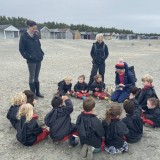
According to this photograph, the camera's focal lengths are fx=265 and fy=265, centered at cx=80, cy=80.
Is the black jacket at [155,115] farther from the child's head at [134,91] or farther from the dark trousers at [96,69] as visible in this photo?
the dark trousers at [96,69]

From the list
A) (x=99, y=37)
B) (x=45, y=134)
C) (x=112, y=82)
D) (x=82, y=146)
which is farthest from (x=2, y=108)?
(x=112, y=82)

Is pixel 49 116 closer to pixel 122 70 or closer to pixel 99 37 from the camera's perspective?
pixel 122 70

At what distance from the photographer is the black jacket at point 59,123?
217 inches

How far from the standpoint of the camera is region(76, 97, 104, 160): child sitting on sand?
16.9 feet

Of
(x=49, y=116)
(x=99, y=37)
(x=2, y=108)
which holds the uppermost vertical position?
(x=99, y=37)

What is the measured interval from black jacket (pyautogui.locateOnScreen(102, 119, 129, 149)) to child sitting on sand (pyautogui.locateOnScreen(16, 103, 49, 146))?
57.7 inches

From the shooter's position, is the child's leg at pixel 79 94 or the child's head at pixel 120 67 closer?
the child's head at pixel 120 67

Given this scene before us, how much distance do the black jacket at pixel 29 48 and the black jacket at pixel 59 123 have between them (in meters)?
3.20

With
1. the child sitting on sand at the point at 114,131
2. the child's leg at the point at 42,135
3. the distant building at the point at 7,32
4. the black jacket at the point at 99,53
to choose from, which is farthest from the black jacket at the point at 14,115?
the distant building at the point at 7,32

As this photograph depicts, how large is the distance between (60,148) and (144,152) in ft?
5.64

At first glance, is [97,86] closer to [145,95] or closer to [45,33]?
[145,95]

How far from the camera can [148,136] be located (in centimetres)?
606

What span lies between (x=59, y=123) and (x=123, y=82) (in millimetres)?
3751

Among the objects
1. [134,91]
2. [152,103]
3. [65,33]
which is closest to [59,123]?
[152,103]
